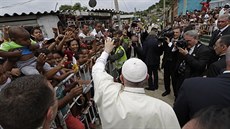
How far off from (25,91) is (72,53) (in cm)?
301

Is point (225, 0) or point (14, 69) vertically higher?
point (225, 0)

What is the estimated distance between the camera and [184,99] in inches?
89.5

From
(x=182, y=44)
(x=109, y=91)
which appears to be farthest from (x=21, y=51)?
(x=182, y=44)

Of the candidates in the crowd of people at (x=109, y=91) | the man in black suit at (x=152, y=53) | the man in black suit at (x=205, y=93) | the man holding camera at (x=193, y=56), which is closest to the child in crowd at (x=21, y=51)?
the crowd of people at (x=109, y=91)

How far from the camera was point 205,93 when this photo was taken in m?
2.11

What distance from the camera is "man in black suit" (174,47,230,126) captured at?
205 centimetres

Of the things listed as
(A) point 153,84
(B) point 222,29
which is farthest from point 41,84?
(A) point 153,84

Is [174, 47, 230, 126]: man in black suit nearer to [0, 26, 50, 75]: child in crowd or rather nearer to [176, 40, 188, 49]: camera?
[0, 26, 50, 75]: child in crowd

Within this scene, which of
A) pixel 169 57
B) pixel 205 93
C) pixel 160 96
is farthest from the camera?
pixel 160 96

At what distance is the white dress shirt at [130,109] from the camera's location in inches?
68.4

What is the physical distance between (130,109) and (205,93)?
888 millimetres

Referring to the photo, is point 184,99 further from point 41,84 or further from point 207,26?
point 207,26

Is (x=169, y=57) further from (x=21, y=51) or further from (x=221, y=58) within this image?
(x=21, y=51)

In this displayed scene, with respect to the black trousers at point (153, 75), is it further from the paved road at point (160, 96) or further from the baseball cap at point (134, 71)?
the baseball cap at point (134, 71)
